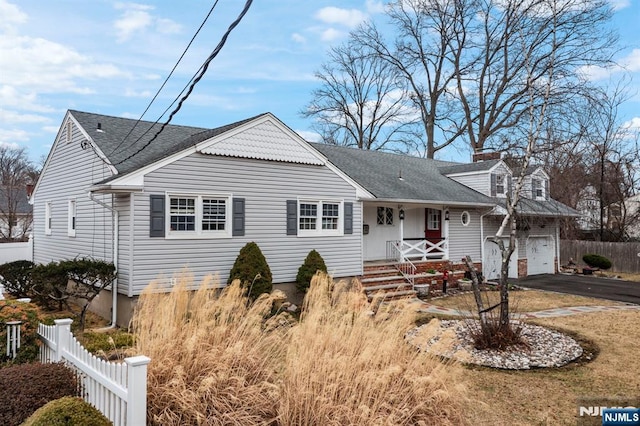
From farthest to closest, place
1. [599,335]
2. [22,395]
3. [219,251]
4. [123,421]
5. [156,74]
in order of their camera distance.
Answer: [219,251], [599,335], [156,74], [22,395], [123,421]

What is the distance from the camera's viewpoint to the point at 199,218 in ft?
32.4

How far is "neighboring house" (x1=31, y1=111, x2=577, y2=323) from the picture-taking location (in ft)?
30.3

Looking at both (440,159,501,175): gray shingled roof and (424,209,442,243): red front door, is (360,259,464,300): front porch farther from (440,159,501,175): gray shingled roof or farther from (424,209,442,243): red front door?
(440,159,501,175): gray shingled roof

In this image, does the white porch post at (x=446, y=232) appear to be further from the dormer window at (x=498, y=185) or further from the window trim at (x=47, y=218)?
the window trim at (x=47, y=218)

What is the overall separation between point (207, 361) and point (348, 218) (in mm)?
9004

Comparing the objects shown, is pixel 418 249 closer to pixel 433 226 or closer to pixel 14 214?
pixel 433 226

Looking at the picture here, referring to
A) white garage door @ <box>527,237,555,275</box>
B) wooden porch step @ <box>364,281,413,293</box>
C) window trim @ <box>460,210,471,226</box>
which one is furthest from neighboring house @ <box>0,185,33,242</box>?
white garage door @ <box>527,237,555,275</box>

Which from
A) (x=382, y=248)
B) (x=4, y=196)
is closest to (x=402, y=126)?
(x=382, y=248)

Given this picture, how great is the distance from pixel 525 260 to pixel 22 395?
1954 cm

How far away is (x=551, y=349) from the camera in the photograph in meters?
7.46

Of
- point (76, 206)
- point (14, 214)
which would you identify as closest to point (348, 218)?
point (76, 206)

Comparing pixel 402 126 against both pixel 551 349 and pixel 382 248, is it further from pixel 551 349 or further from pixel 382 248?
pixel 551 349

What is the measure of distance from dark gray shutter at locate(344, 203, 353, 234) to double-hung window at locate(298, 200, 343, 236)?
0.56 feet

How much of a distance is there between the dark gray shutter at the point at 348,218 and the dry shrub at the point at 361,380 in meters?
8.16
